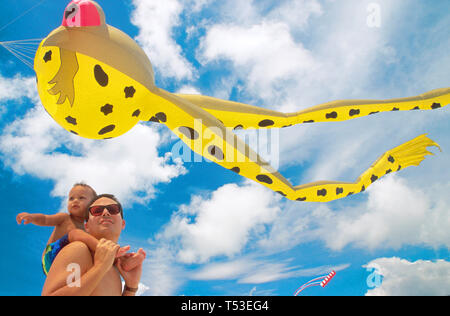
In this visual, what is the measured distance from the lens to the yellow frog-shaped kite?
9.73 ft

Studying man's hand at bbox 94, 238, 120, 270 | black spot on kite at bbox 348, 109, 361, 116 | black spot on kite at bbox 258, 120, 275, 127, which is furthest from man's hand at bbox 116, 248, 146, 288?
black spot on kite at bbox 348, 109, 361, 116

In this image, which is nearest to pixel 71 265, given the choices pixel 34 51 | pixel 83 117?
pixel 83 117

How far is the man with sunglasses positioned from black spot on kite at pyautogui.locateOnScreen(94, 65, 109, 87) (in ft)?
3.67

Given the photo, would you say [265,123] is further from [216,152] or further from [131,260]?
[131,260]

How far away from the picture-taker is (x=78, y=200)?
→ 261 cm

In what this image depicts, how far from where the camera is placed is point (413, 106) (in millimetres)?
5445

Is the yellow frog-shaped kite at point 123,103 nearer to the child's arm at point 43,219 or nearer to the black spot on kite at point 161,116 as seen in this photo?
the black spot on kite at point 161,116

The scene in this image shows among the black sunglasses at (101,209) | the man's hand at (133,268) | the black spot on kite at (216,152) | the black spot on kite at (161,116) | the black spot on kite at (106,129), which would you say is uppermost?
the black spot on kite at (161,116)

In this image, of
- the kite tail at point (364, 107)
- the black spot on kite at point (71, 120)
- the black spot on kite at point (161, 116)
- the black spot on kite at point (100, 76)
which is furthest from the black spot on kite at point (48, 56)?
the kite tail at point (364, 107)

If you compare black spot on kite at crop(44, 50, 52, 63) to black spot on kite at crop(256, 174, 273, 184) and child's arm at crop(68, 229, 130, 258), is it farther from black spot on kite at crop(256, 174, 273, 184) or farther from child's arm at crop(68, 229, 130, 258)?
black spot on kite at crop(256, 174, 273, 184)

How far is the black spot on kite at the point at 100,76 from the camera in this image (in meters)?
2.99
